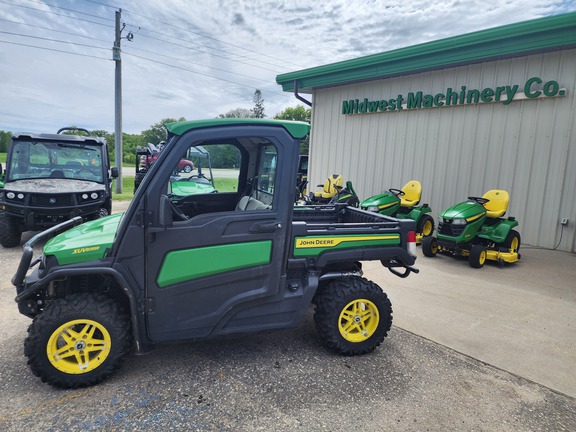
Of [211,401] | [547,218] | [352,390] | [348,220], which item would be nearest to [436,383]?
[352,390]

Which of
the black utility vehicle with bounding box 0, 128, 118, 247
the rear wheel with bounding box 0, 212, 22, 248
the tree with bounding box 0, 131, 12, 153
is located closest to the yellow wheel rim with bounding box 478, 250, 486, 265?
the black utility vehicle with bounding box 0, 128, 118, 247

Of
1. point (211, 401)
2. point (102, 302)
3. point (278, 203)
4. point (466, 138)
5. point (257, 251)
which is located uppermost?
point (466, 138)

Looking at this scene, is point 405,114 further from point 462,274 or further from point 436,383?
point 436,383

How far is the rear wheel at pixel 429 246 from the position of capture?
696 centimetres

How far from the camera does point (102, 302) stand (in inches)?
108

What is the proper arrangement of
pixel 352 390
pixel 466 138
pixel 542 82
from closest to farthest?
pixel 352 390 < pixel 542 82 < pixel 466 138

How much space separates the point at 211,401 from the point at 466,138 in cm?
825

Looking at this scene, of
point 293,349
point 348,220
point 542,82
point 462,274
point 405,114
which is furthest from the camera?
point 405,114

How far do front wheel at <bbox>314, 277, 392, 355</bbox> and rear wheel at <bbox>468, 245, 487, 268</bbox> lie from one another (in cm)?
365

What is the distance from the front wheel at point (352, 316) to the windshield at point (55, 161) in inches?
241

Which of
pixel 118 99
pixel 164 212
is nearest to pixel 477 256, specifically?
pixel 164 212

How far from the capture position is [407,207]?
8281 millimetres

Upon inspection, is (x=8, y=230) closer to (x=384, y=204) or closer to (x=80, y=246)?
(x=80, y=246)

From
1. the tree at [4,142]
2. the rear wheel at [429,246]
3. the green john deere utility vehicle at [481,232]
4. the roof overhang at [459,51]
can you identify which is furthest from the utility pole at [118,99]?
A: the green john deere utility vehicle at [481,232]
